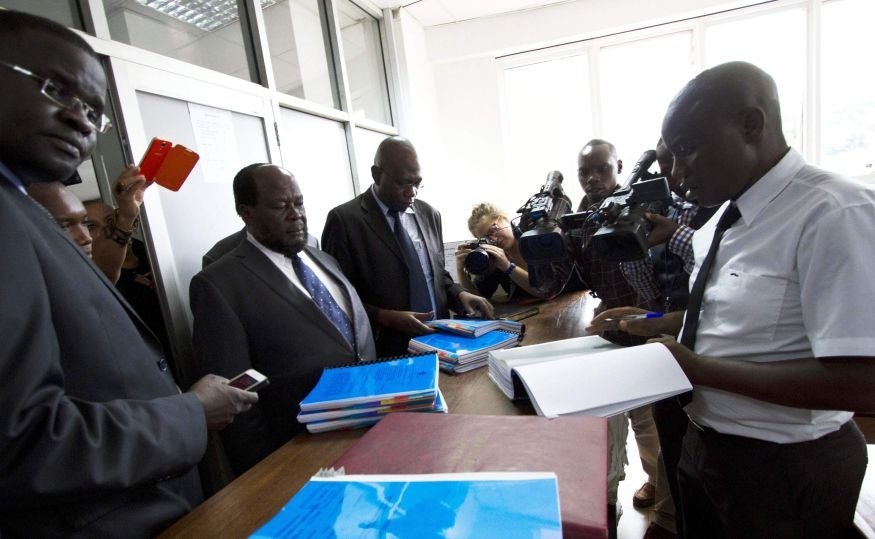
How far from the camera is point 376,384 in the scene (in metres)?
1.07

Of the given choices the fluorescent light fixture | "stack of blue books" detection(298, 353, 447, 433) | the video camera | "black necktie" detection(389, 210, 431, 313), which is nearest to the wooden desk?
"stack of blue books" detection(298, 353, 447, 433)

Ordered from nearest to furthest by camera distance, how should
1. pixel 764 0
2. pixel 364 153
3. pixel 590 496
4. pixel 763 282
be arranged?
pixel 590 496, pixel 763 282, pixel 364 153, pixel 764 0

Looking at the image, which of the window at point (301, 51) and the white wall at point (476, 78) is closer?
the window at point (301, 51)

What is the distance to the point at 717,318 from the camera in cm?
96

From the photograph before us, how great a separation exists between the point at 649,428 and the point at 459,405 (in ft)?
4.94

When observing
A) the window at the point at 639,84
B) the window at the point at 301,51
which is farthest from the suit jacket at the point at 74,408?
the window at the point at 639,84

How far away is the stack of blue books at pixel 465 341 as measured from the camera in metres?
1.35

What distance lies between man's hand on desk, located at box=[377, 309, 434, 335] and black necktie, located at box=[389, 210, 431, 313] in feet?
A: 0.68

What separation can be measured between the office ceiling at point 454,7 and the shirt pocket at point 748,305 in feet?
12.9

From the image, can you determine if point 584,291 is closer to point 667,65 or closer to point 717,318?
point 717,318

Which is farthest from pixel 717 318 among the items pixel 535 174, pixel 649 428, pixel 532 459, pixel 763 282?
pixel 535 174

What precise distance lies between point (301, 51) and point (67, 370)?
2.91m

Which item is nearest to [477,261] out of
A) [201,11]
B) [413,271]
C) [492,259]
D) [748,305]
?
[492,259]

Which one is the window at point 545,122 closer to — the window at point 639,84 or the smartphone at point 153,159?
the window at point 639,84
